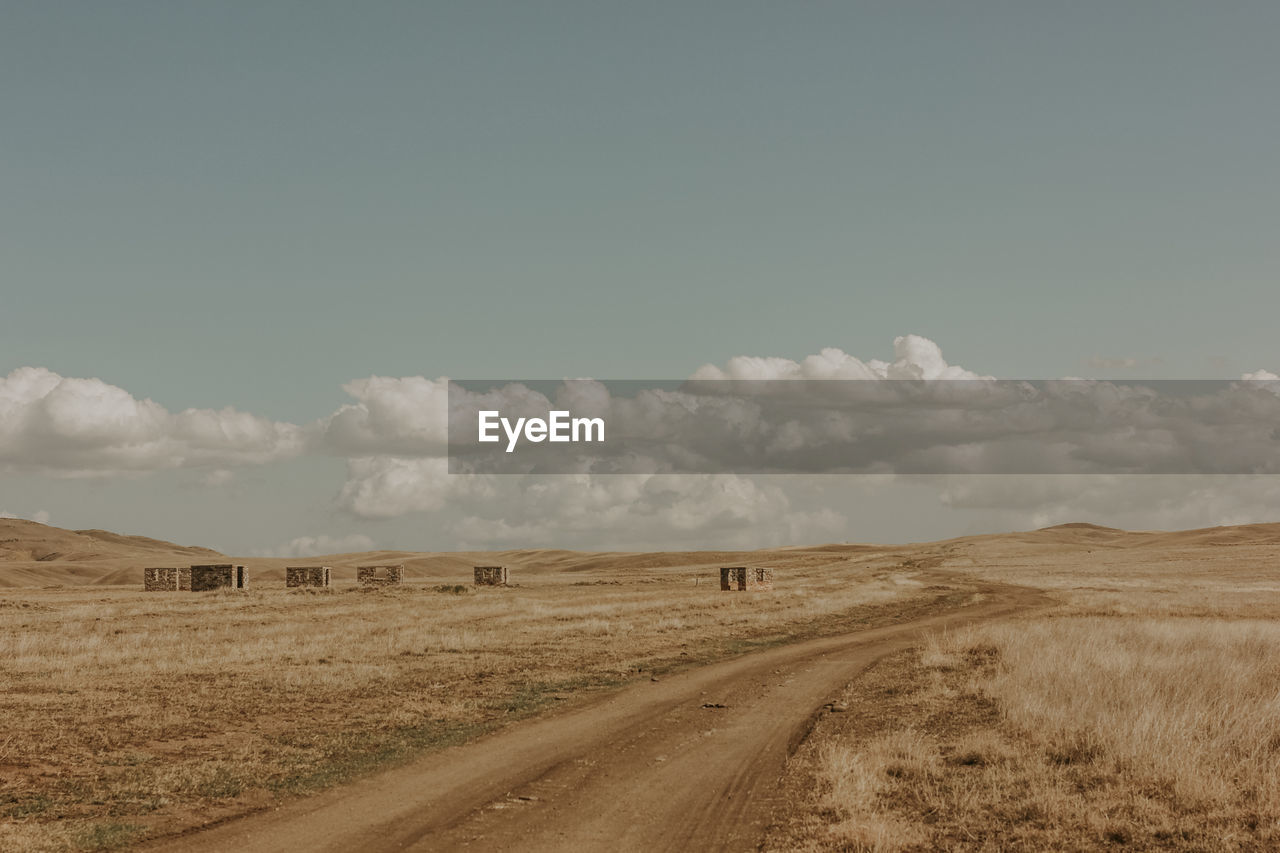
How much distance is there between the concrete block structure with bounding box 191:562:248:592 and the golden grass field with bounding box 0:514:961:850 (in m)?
15.7

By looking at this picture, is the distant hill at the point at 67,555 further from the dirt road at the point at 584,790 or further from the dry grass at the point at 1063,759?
the dry grass at the point at 1063,759

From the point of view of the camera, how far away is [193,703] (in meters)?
19.8

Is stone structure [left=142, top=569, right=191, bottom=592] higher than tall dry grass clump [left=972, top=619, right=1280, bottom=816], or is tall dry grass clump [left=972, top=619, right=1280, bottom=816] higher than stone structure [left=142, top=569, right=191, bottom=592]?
tall dry grass clump [left=972, top=619, right=1280, bottom=816]

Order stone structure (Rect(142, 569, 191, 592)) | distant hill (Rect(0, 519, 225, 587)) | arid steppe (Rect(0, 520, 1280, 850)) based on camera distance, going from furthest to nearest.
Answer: distant hill (Rect(0, 519, 225, 587)) → stone structure (Rect(142, 569, 191, 592)) → arid steppe (Rect(0, 520, 1280, 850))

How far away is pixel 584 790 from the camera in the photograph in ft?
40.9

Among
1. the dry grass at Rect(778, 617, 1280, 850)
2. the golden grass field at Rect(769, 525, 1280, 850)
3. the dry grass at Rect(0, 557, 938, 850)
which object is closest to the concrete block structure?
the dry grass at Rect(0, 557, 938, 850)

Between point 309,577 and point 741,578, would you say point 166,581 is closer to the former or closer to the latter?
point 309,577

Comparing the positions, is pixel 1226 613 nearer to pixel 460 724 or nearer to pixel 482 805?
pixel 460 724

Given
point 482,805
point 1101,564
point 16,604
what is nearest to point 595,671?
point 482,805

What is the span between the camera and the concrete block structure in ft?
224

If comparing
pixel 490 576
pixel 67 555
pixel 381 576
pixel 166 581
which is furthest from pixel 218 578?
pixel 67 555

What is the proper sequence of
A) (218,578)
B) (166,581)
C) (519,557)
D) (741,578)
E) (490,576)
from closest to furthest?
(741,578) → (218,578) → (166,581) → (490,576) → (519,557)

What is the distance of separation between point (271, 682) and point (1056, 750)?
55.9ft

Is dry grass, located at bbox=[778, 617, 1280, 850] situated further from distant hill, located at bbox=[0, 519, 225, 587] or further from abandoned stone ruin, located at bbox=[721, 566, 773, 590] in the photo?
distant hill, located at bbox=[0, 519, 225, 587]
